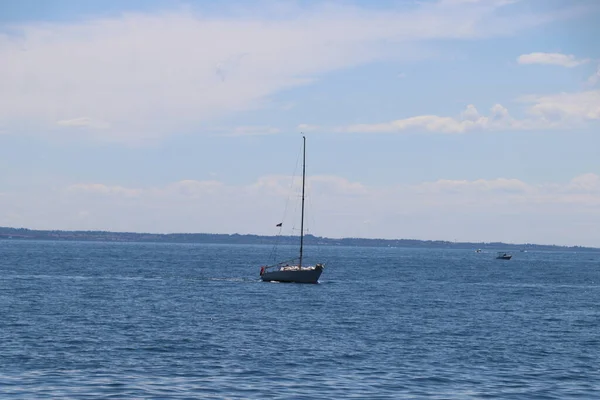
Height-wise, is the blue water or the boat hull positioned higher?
the boat hull

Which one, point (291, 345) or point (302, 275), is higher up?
point (302, 275)

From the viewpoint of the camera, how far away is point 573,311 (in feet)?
267

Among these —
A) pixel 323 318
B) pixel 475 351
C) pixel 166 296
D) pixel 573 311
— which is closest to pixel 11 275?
pixel 166 296

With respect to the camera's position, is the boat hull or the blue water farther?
the boat hull

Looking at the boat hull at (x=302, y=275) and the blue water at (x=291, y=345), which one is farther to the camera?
the boat hull at (x=302, y=275)

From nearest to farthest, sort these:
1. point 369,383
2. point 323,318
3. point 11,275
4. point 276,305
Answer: point 369,383 → point 323,318 → point 276,305 → point 11,275

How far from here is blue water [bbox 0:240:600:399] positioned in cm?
3903

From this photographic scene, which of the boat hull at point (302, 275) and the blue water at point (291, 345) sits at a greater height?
the boat hull at point (302, 275)

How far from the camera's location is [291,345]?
52.7 meters

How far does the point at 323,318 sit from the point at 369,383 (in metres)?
29.3

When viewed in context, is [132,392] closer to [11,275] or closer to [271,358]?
[271,358]

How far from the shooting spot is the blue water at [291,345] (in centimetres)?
3903

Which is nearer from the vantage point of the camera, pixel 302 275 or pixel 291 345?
pixel 291 345

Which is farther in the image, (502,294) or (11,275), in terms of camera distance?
(11,275)
